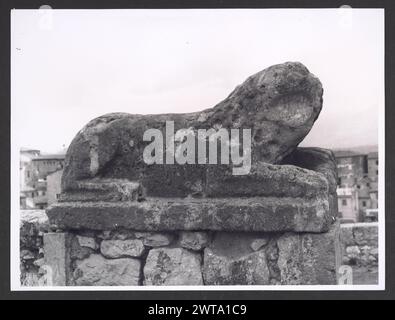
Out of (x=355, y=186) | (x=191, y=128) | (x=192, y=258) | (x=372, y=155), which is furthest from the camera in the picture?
(x=355, y=186)

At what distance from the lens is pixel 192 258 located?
5.54 metres

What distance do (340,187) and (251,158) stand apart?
2205 mm

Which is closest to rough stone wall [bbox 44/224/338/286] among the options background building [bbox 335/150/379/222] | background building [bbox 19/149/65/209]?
background building [bbox 19/149/65/209]

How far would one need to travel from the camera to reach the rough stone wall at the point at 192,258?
530cm

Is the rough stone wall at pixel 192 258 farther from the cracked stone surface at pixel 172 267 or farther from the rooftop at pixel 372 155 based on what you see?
the rooftop at pixel 372 155

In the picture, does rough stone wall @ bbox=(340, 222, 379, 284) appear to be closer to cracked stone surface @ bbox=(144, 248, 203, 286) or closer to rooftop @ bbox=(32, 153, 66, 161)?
cracked stone surface @ bbox=(144, 248, 203, 286)

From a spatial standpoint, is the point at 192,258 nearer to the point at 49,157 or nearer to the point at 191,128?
the point at 191,128

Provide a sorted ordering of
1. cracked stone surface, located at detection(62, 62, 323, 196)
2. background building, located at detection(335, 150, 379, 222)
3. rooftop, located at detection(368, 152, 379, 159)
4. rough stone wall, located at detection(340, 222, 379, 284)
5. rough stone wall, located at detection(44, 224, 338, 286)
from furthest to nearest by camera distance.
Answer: background building, located at detection(335, 150, 379, 222) → rough stone wall, located at detection(340, 222, 379, 284) → rooftop, located at detection(368, 152, 379, 159) → cracked stone surface, located at detection(62, 62, 323, 196) → rough stone wall, located at detection(44, 224, 338, 286)

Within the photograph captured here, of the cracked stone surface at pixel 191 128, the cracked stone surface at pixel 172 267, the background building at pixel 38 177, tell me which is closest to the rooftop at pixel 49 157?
the background building at pixel 38 177

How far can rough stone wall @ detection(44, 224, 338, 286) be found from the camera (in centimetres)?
530

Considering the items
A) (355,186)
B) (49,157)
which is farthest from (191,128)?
(355,186)

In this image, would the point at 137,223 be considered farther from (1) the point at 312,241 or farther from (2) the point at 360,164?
(2) the point at 360,164

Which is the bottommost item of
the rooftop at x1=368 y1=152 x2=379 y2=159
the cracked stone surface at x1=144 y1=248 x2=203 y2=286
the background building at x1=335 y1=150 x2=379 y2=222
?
the cracked stone surface at x1=144 y1=248 x2=203 y2=286

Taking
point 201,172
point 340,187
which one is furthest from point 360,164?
point 201,172
